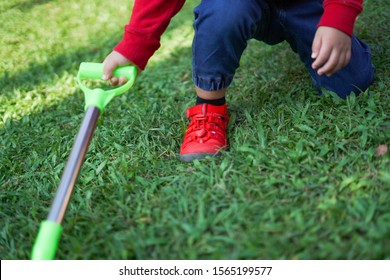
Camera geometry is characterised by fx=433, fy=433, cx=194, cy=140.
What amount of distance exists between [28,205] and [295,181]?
862mm

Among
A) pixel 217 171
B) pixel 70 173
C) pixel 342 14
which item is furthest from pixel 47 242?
pixel 342 14

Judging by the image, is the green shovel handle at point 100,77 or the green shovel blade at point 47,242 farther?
the green shovel handle at point 100,77

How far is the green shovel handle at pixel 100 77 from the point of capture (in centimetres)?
132

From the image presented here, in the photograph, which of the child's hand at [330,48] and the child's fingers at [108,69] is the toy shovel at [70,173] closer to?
the child's fingers at [108,69]

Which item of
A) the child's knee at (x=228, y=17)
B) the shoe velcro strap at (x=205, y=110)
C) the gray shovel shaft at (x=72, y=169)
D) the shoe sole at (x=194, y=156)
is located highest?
the child's knee at (x=228, y=17)

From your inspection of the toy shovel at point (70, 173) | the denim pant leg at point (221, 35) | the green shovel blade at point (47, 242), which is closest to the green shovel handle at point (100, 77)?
the toy shovel at point (70, 173)

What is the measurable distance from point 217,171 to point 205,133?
0.71 ft

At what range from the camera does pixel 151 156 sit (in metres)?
1.55

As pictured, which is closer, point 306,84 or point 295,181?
point 295,181

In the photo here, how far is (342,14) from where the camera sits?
4.26 ft

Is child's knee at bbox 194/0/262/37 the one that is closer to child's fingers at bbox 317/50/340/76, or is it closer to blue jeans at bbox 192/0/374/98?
blue jeans at bbox 192/0/374/98

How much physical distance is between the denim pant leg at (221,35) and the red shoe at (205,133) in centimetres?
9

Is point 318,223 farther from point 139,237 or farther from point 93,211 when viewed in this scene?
point 93,211
